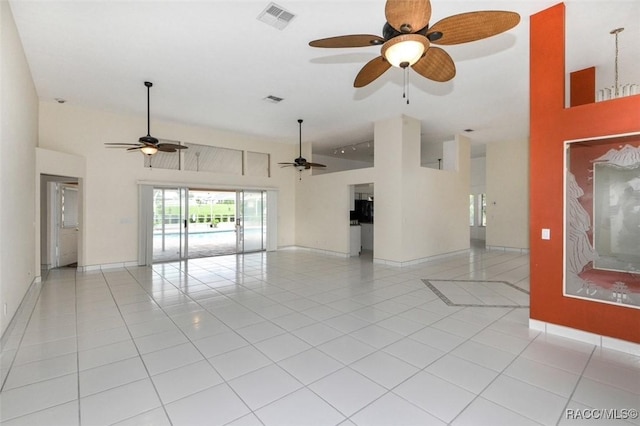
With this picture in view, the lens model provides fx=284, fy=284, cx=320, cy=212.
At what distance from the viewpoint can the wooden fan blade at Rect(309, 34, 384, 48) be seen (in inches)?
91.1

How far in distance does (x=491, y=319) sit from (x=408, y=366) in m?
1.90

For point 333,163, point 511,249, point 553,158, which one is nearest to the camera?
point 553,158

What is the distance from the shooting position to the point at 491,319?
12.6 feet

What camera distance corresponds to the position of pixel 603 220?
314cm

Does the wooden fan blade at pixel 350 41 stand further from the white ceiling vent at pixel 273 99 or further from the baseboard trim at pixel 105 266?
the baseboard trim at pixel 105 266

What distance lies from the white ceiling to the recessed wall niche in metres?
1.68

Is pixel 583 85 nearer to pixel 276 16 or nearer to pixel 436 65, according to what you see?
pixel 436 65

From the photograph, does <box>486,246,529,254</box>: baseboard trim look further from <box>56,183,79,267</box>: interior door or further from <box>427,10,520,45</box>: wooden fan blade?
<box>56,183,79,267</box>: interior door

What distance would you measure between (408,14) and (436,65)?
0.82 m

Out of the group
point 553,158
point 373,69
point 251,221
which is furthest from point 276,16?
point 251,221

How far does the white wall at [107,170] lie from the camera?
6.41 m

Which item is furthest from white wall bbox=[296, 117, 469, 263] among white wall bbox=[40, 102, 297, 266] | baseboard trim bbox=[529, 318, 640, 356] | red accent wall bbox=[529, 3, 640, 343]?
white wall bbox=[40, 102, 297, 266]

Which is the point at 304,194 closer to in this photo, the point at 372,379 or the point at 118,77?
the point at 118,77

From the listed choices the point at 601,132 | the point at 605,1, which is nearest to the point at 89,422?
the point at 601,132
